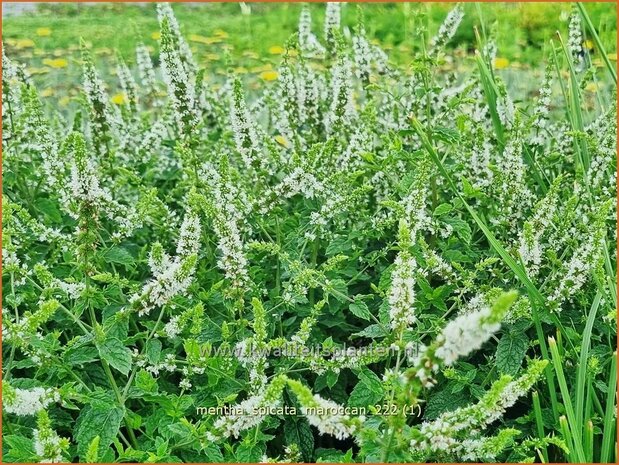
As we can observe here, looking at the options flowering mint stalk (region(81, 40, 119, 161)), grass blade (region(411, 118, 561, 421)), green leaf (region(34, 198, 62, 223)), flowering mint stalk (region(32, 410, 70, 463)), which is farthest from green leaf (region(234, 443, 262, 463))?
flowering mint stalk (region(81, 40, 119, 161))

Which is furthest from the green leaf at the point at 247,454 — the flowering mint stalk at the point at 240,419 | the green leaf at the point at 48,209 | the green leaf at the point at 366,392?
the green leaf at the point at 48,209

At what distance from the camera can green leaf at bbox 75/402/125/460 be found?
243 centimetres

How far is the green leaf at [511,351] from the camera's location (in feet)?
8.64

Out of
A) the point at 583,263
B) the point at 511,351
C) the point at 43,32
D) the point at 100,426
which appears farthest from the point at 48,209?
the point at 43,32

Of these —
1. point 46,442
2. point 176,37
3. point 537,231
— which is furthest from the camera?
point 176,37

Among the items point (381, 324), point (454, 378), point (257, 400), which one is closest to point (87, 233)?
point (257, 400)

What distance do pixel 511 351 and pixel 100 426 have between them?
1398 mm

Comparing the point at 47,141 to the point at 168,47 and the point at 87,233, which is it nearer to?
the point at 168,47

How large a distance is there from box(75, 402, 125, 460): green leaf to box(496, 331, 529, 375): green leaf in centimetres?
127

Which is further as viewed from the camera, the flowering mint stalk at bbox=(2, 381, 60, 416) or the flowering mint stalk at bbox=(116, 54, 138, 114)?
the flowering mint stalk at bbox=(116, 54, 138, 114)

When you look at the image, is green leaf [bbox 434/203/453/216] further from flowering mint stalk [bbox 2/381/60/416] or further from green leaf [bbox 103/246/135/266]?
flowering mint stalk [bbox 2/381/60/416]

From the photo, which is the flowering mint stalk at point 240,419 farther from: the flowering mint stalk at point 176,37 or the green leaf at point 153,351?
the flowering mint stalk at point 176,37

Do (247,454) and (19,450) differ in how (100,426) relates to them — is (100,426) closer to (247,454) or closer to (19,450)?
(19,450)

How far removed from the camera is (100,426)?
8.13 ft
